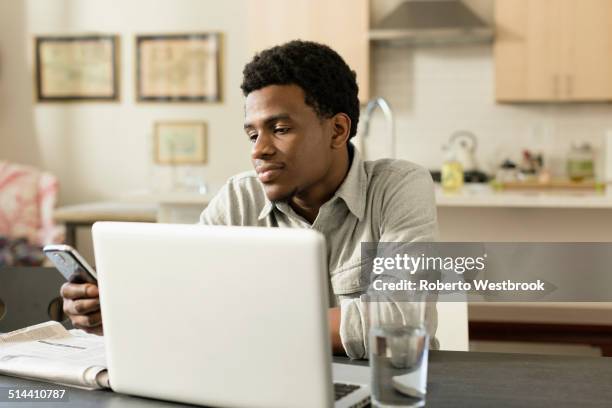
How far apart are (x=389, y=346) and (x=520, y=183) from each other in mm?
3182

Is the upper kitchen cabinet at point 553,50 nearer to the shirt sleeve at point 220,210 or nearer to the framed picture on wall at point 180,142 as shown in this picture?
the framed picture on wall at point 180,142

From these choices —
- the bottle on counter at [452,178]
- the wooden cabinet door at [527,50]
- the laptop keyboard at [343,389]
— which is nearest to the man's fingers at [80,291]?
the laptop keyboard at [343,389]

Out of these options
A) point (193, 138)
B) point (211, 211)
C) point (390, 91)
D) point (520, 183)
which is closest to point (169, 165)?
point (193, 138)

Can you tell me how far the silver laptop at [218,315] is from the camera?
3.13 feet

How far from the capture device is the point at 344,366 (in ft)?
3.96

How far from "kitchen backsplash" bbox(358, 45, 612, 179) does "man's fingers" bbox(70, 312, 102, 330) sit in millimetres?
3622

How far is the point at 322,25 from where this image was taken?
15.2 ft

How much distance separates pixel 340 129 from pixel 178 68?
12.2ft

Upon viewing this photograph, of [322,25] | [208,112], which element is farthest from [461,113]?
[208,112]

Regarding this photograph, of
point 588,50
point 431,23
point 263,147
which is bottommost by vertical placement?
point 263,147

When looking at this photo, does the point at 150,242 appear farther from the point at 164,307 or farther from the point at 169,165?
the point at 169,165

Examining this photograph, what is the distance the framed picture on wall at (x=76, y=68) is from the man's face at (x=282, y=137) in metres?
3.95

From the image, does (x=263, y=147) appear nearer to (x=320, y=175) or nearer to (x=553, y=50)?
(x=320, y=175)

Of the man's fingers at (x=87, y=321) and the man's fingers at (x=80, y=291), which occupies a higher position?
the man's fingers at (x=80, y=291)
